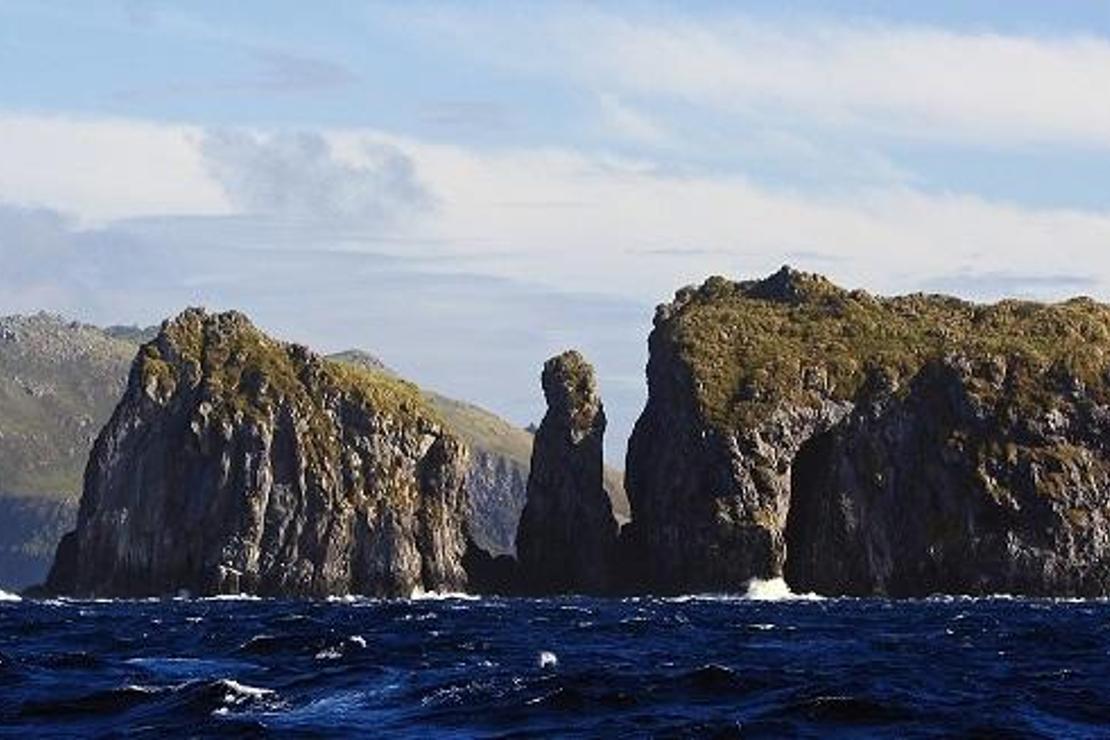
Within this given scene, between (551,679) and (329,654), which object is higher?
(551,679)

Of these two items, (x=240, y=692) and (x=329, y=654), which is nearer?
(x=240, y=692)

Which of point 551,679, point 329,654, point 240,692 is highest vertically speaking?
point 240,692

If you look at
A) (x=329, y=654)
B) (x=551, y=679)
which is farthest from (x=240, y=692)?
(x=329, y=654)

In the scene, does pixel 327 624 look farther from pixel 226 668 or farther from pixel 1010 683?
pixel 1010 683

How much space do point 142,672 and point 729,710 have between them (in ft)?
80.4

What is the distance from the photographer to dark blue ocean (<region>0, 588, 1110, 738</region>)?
178 feet

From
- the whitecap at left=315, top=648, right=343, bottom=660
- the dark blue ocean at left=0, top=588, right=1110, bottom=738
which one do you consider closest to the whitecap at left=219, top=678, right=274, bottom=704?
the dark blue ocean at left=0, top=588, right=1110, bottom=738

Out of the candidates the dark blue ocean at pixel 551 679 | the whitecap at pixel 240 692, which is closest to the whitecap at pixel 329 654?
the dark blue ocean at pixel 551 679

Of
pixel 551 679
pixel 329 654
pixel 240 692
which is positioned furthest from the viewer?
pixel 329 654

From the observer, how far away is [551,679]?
6525 cm

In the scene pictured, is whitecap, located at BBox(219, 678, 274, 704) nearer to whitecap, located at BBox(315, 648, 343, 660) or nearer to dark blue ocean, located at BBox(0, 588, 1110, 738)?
dark blue ocean, located at BBox(0, 588, 1110, 738)

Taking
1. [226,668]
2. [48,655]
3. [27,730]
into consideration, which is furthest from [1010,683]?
[48,655]

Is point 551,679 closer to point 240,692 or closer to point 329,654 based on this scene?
point 240,692

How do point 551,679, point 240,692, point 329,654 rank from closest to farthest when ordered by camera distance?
1. point 240,692
2. point 551,679
3. point 329,654
